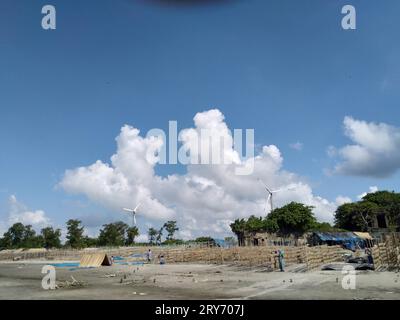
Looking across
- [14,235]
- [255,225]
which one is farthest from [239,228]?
[14,235]

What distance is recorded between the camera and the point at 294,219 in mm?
70125

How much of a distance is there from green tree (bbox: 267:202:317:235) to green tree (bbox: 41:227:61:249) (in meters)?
54.4

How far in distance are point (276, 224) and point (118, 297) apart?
61.0 m

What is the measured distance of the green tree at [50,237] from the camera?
92.4 meters

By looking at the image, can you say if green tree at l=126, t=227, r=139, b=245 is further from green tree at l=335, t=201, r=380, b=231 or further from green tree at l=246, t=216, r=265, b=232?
green tree at l=335, t=201, r=380, b=231

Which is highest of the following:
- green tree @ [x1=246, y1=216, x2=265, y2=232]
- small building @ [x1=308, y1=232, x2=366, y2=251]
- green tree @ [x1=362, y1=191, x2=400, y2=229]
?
green tree @ [x1=362, y1=191, x2=400, y2=229]

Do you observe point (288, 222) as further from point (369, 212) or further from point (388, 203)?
point (388, 203)

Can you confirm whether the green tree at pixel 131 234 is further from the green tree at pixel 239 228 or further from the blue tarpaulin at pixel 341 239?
the blue tarpaulin at pixel 341 239

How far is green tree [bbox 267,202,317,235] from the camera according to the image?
230ft

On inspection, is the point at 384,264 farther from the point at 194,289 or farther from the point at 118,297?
the point at 118,297

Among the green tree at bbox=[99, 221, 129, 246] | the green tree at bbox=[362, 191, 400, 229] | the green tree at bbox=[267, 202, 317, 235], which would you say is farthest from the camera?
the green tree at bbox=[99, 221, 129, 246]

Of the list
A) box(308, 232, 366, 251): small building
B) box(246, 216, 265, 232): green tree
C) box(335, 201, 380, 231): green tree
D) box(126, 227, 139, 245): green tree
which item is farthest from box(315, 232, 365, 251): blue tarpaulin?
box(126, 227, 139, 245): green tree

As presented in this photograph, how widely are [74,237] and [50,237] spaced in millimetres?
12023
